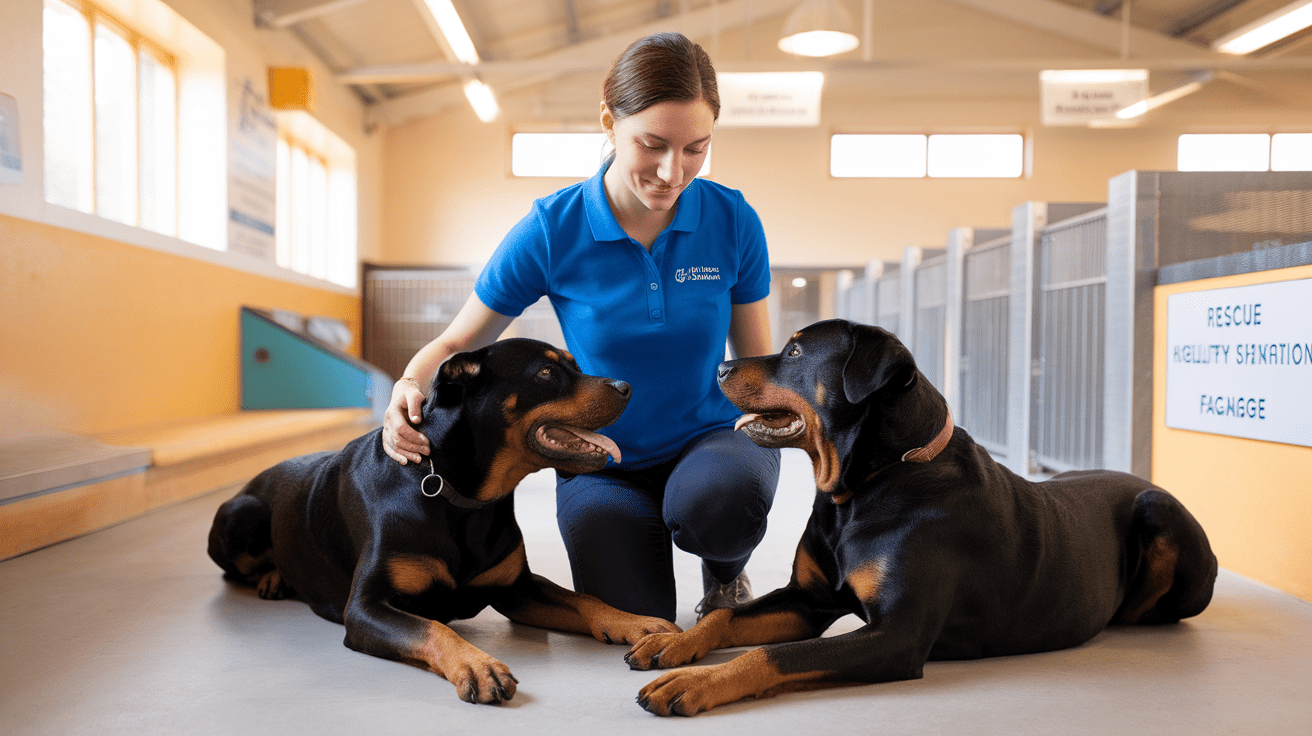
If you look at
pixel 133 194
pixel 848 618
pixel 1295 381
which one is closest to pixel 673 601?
pixel 848 618

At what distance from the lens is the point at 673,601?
2141 mm

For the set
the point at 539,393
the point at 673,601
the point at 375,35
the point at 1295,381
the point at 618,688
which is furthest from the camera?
the point at 375,35

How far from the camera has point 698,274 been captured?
7.20 feet

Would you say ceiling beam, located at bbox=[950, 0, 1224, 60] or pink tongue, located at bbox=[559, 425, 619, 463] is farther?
ceiling beam, located at bbox=[950, 0, 1224, 60]

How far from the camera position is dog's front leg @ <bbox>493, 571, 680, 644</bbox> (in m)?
1.91

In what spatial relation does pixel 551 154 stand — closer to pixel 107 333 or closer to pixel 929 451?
pixel 107 333

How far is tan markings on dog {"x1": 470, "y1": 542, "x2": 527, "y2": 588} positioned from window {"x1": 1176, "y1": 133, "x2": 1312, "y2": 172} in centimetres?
1185

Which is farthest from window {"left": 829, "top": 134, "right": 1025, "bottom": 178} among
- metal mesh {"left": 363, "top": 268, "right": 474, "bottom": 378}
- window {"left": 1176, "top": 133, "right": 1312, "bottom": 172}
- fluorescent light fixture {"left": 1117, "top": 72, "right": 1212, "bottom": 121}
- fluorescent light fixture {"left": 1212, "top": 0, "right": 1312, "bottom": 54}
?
metal mesh {"left": 363, "top": 268, "right": 474, "bottom": 378}

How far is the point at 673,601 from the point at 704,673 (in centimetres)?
60

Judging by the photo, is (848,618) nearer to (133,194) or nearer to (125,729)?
(125,729)

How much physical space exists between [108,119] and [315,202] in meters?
4.12

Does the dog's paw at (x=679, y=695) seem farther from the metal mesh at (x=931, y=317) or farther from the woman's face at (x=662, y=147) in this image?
the metal mesh at (x=931, y=317)

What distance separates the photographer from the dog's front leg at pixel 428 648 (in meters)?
1.56

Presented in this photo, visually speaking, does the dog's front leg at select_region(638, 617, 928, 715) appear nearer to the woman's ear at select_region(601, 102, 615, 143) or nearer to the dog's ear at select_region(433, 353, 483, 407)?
the dog's ear at select_region(433, 353, 483, 407)
